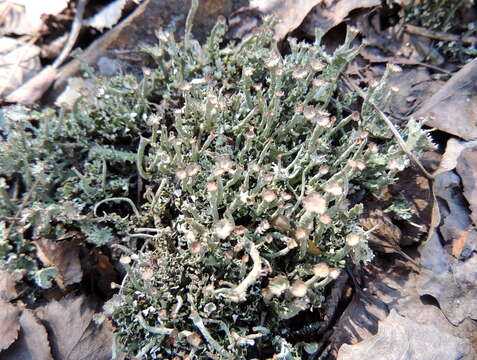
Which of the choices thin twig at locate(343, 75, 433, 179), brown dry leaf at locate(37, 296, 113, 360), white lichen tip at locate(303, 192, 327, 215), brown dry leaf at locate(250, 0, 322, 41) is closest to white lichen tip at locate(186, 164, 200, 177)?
white lichen tip at locate(303, 192, 327, 215)

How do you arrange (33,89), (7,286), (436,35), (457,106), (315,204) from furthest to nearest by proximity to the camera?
(436,35) → (33,89) → (457,106) → (7,286) → (315,204)

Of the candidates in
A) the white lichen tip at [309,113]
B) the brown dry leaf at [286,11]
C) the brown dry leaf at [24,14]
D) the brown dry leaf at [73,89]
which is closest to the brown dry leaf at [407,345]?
the white lichen tip at [309,113]

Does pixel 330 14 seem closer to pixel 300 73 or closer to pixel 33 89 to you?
pixel 300 73

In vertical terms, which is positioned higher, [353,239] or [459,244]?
[353,239]

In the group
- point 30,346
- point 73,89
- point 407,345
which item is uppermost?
point 73,89

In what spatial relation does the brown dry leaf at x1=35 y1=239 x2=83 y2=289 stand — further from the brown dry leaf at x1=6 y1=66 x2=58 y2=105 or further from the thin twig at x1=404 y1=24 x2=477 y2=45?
the thin twig at x1=404 y1=24 x2=477 y2=45

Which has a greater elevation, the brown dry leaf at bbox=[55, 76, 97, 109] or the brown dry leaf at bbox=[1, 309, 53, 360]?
the brown dry leaf at bbox=[55, 76, 97, 109]

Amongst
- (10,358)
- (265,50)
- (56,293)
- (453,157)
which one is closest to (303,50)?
(265,50)

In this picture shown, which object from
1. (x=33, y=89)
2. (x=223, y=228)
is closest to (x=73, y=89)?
(x=33, y=89)
